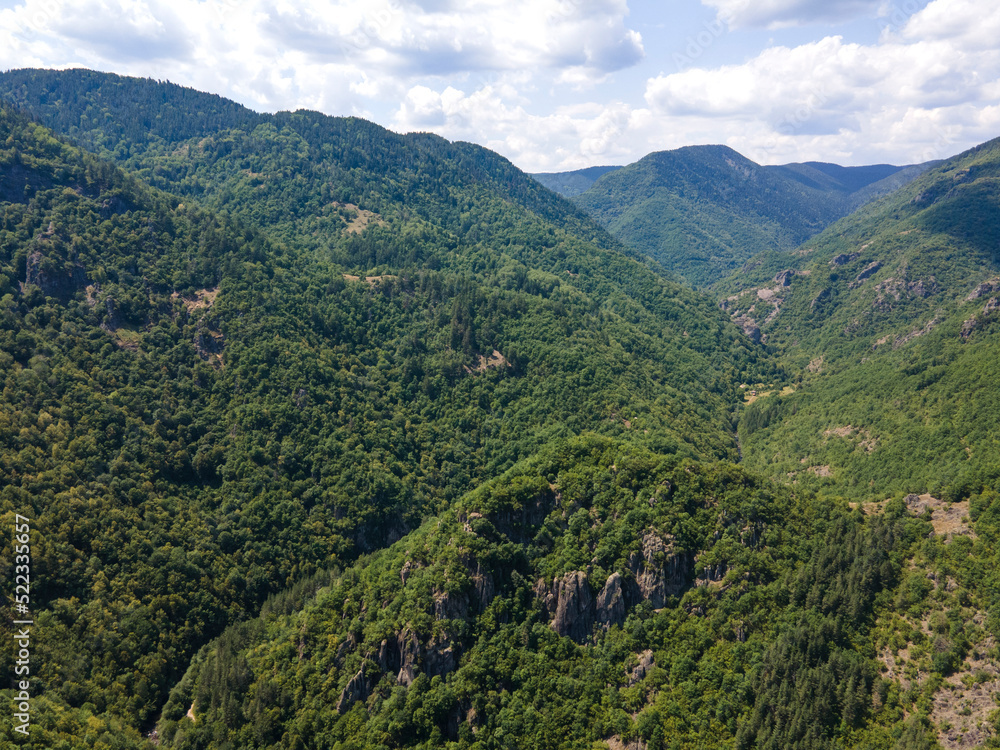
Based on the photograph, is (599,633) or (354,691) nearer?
(354,691)

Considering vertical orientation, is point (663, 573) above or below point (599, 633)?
above

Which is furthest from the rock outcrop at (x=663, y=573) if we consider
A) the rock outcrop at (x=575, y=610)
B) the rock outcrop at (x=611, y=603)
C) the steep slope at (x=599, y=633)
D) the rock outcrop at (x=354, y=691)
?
the rock outcrop at (x=354, y=691)

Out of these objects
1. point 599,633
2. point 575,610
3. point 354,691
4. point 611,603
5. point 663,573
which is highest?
point 663,573

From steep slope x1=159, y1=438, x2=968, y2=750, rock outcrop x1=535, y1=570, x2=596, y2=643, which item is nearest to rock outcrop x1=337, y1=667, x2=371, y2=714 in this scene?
steep slope x1=159, y1=438, x2=968, y2=750

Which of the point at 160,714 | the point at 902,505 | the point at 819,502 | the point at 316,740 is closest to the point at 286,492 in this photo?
the point at 160,714

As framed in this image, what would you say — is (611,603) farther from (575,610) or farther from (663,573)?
(663,573)

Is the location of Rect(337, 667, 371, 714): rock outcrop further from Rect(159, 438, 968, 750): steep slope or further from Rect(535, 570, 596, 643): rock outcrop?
Rect(535, 570, 596, 643): rock outcrop

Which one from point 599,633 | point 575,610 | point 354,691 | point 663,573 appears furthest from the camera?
point 575,610

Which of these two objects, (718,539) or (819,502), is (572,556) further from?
(819,502)

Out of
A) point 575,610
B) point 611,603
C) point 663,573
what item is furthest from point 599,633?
point 663,573

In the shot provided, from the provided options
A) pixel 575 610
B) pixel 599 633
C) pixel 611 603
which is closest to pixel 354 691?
pixel 575 610

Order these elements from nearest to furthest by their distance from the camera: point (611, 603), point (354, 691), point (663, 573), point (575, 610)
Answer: point (663, 573)
point (354, 691)
point (611, 603)
point (575, 610)
